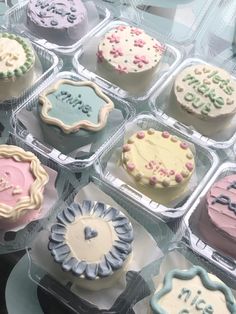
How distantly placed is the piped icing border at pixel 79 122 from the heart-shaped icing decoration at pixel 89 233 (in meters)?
0.37

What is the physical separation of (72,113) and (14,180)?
307mm

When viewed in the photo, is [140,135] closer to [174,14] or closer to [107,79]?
[107,79]

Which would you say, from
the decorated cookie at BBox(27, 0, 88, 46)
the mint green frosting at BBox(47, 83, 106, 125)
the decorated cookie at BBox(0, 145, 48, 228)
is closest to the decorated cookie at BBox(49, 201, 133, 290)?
the decorated cookie at BBox(0, 145, 48, 228)

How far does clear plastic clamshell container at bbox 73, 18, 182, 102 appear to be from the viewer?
1.89 metres

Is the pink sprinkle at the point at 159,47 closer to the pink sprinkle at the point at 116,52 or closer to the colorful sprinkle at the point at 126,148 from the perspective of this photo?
the pink sprinkle at the point at 116,52

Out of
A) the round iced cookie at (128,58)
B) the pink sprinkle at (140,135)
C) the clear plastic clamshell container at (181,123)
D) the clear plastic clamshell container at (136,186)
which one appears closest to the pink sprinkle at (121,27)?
the round iced cookie at (128,58)

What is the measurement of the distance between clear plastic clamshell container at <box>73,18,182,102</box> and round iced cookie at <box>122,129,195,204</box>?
22 cm

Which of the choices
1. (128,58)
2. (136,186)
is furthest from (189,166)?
(128,58)

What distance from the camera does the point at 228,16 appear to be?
2207 millimetres

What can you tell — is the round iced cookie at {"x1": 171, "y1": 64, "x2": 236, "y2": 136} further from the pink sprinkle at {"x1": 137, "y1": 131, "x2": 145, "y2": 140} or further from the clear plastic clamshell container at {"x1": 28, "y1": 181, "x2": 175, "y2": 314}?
the clear plastic clamshell container at {"x1": 28, "y1": 181, "x2": 175, "y2": 314}

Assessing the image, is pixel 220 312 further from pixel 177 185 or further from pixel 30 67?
pixel 30 67

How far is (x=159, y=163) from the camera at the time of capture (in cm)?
167

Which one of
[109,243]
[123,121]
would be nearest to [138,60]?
[123,121]

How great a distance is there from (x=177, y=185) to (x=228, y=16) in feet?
3.02
